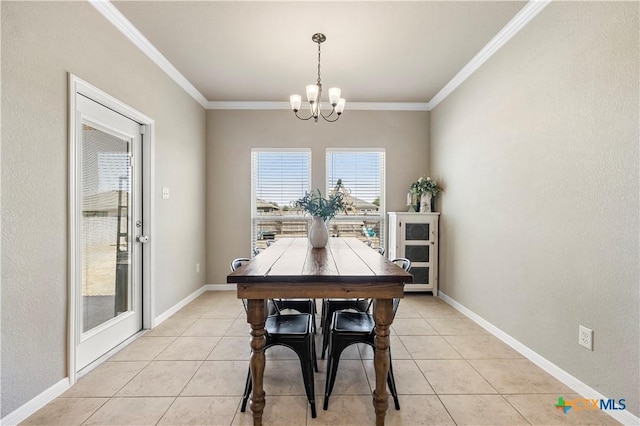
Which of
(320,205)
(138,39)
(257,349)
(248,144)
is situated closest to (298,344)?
(257,349)

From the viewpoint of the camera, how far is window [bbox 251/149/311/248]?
4629mm

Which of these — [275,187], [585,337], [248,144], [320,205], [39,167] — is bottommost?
[585,337]

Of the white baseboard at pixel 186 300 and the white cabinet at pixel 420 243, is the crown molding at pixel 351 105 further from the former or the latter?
the white baseboard at pixel 186 300

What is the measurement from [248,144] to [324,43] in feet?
6.83

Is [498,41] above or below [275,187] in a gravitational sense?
above

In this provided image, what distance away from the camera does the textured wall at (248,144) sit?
455 cm

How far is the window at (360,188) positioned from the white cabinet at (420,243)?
51 cm

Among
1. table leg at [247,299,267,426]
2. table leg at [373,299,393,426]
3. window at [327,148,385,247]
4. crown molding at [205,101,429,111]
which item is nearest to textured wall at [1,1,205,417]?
table leg at [247,299,267,426]

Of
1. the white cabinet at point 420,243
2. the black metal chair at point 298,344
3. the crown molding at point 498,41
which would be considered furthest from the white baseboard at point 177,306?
the crown molding at point 498,41

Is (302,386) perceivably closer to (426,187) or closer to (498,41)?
(426,187)

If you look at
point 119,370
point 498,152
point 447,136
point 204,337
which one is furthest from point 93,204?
point 447,136

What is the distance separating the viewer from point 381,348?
167cm

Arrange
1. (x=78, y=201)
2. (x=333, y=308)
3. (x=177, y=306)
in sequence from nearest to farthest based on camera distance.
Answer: (x=78, y=201), (x=333, y=308), (x=177, y=306)

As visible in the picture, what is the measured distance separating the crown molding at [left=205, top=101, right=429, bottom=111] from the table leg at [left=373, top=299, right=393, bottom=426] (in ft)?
11.6
